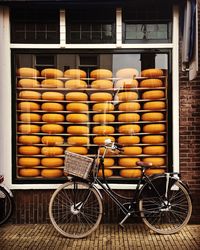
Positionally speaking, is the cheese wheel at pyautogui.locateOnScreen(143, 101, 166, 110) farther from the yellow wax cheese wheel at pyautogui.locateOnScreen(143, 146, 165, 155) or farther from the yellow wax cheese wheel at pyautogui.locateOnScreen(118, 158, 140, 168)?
the yellow wax cheese wheel at pyautogui.locateOnScreen(118, 158, 140, 168)

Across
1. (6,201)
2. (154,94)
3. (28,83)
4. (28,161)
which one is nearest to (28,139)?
(28,161)

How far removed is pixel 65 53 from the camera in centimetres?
833

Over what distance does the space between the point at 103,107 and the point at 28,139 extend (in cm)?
148

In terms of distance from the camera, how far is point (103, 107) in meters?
8.47

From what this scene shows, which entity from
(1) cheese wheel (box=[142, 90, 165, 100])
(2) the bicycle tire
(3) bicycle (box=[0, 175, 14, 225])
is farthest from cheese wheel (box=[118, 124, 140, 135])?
(3) bicycle (box=[0, 175, 14, 225])

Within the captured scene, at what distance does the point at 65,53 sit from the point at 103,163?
2083mm

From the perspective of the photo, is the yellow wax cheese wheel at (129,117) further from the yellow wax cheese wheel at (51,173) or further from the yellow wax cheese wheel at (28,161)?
the yellow wax cheese wheel at (28,161)

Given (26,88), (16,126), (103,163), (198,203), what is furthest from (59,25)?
(198,203)

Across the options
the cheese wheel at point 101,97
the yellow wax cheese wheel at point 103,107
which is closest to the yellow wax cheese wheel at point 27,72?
the cheese wheel at point 101,97

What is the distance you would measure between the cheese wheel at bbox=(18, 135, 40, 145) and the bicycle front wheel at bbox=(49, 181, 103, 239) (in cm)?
118

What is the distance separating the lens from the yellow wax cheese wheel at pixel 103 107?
8453 millimetres

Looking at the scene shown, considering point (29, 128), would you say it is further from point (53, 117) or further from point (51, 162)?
point (51, 162)

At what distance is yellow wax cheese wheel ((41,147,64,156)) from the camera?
847 cm

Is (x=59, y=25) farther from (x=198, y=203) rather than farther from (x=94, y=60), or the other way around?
(x=198, y=203)
